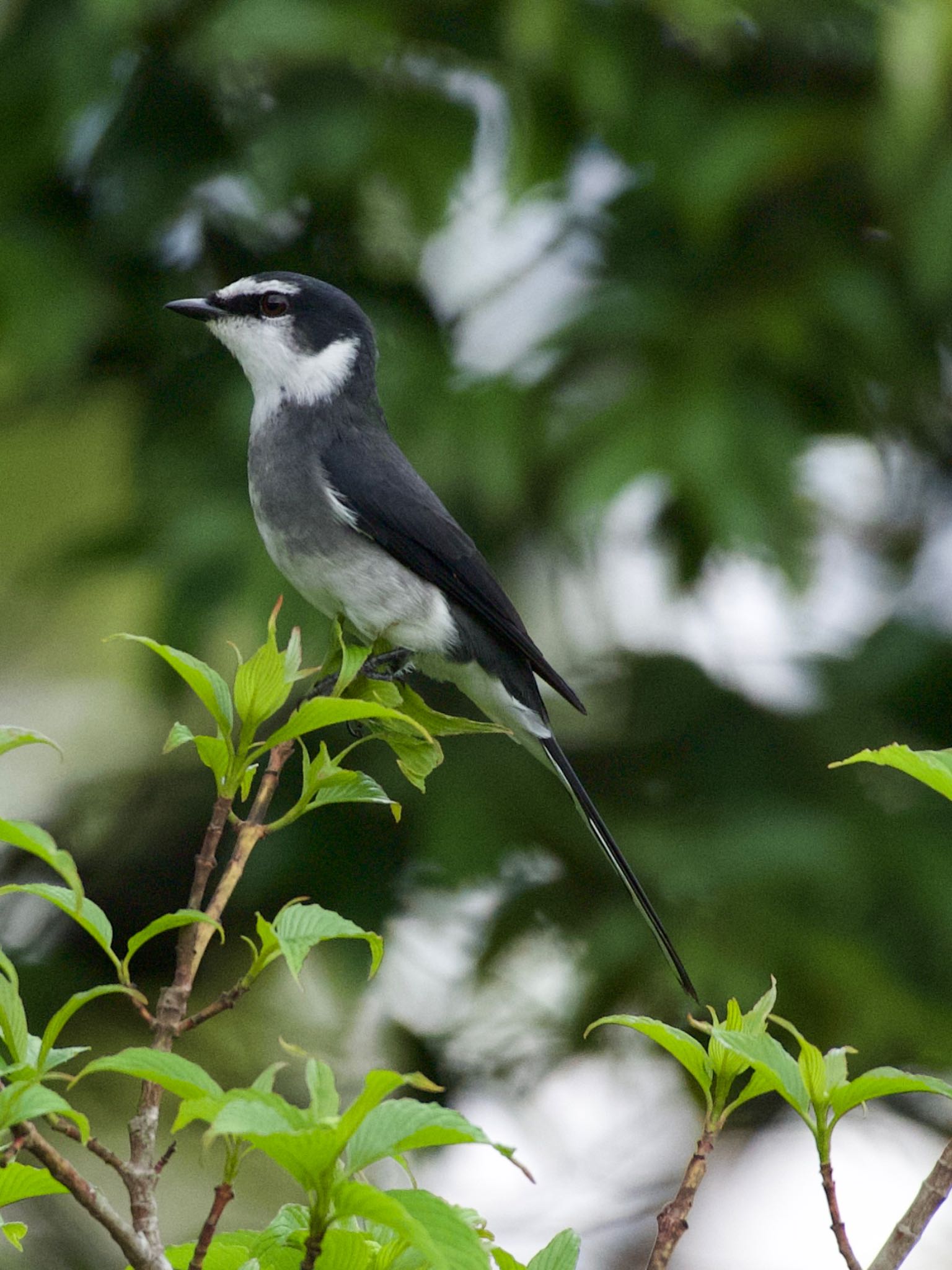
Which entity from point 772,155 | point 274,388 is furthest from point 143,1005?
point 772,155

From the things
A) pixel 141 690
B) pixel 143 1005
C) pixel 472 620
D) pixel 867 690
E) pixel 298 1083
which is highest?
pixel 143 1005

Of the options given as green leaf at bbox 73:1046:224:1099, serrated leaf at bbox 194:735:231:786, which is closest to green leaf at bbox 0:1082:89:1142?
green leaf at bbox 73:1046:224:1099

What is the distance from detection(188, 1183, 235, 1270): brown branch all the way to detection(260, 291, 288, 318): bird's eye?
2.23 meters

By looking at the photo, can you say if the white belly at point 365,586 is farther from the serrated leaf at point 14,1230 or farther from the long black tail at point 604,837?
the serrated leaf at point 14,1230

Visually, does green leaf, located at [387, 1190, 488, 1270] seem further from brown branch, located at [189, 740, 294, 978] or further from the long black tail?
the long black tail

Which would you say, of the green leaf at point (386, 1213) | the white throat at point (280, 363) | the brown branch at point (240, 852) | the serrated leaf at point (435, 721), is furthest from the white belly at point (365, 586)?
the green leaf at point (386, 1213)

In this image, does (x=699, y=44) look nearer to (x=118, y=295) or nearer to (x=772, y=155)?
(x=772, y=155)

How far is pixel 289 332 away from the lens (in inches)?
124

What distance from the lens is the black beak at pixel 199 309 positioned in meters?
3.00

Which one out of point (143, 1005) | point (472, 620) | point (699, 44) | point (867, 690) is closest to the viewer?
point (143, 1005)

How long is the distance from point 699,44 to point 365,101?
3.44 feet

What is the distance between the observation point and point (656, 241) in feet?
14.9

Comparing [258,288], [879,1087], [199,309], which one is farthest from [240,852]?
[258,288]

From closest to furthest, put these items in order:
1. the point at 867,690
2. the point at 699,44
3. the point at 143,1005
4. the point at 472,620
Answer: the point at 143,1005, the point at 472,620, the point at 699,44, the point at 867,690
